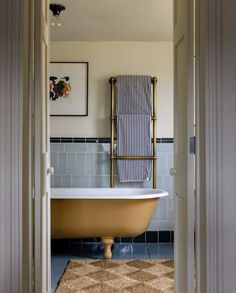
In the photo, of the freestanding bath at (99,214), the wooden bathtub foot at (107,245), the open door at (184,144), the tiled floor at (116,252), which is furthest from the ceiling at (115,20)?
the tiled floor at (116,252)

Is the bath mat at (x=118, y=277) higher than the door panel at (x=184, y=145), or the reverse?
the door panel at (x=184, y=145)

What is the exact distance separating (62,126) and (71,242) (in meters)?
1.37

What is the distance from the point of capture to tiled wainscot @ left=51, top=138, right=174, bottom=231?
4.17 metres

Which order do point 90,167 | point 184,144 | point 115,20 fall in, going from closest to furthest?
point 184,144 → point 115,20 → point 90,167

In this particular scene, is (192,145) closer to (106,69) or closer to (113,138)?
(113,138)

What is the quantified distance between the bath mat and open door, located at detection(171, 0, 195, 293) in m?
0.81

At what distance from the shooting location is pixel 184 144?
1863mm

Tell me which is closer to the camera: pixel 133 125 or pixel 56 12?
pixel 56 12

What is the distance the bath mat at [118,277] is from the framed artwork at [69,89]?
1735mm

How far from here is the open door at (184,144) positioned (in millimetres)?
1729

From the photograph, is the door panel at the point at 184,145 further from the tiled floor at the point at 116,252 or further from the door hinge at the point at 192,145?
the tiled floor at the point at 116,252

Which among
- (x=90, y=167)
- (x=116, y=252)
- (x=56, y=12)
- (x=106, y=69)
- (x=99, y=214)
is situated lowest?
(x=116, y=252)

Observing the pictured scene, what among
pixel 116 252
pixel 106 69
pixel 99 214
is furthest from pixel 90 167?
pixel 106 69

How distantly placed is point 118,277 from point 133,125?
172cm
